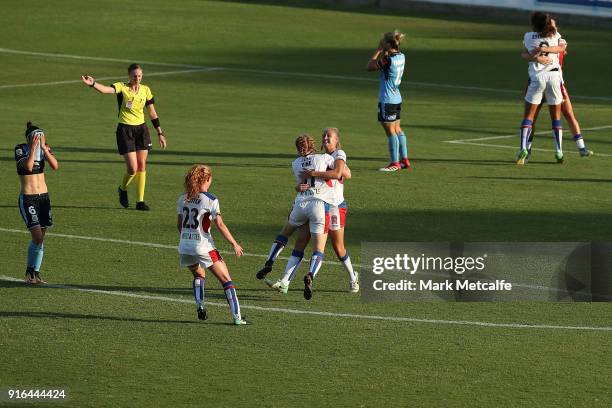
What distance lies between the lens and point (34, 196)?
15523 mm

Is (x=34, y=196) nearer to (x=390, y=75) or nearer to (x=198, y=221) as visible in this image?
(x=198, y=221)

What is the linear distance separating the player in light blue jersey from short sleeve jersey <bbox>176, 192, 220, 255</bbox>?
34.9 feet

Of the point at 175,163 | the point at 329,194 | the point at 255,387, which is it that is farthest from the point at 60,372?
the point at 175,163

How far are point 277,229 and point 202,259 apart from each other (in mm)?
5428

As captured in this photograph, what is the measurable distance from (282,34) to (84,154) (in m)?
26.0

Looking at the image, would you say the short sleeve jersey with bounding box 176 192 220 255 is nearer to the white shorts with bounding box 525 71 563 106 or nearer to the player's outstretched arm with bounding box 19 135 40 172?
the player's outstretched arm with bounding box 19 135 40 172

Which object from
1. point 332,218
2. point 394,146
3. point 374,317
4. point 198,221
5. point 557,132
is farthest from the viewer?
point 557,132

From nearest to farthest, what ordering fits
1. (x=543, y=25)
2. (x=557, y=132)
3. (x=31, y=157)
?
(x=31, y=157) → (x=543, y=25) → (x=557, y=132)

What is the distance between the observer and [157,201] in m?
21.0

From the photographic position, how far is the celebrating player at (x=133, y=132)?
66.7 feet

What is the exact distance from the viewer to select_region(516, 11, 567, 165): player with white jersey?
24500 mm

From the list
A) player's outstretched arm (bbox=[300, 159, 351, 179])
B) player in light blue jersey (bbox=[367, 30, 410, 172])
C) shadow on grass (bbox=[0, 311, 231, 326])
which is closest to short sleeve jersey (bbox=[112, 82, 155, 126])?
player in light blue jersey (bbox=[367, 30, 410, 172])

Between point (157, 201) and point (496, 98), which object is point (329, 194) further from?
point (496, 98)

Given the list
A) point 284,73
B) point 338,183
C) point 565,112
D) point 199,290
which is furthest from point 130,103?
point 284,73
